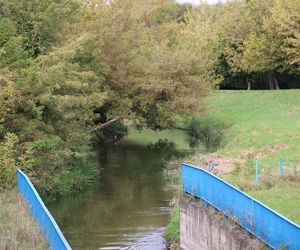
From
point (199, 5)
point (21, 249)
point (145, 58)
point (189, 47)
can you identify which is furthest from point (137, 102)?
point (199, 5)

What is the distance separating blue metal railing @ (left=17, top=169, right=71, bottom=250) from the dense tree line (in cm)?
311

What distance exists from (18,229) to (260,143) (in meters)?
25.0

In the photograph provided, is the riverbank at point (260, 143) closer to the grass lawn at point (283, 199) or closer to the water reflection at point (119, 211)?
the grass lawn at point (283, 199)

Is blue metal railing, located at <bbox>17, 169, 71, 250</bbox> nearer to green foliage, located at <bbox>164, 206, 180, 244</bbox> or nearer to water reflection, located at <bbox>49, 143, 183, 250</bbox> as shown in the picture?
water reflection, located at <bbox>49, 143, 183, 250</bbox>

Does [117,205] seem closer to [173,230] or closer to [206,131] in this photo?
[173,230]

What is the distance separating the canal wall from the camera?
16219 mm

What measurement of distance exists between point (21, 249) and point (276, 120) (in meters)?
36.2

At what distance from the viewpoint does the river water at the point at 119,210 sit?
22859mm

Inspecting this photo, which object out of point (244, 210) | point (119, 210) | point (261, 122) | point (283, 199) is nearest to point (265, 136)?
point (261, 122)

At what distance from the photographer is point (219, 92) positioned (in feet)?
222

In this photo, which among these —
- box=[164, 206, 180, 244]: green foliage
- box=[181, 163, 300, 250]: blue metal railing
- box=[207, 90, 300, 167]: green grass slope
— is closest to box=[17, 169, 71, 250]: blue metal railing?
box=[181, 163, 300, 250]: blue metal railing

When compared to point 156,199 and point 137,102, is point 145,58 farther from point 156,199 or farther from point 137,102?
point 156,199

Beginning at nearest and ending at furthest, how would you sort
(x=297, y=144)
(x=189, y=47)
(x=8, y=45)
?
(x=8, y=45) → (x=297, y=144) → (x=189, y=47)

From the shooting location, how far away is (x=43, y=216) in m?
14.9
